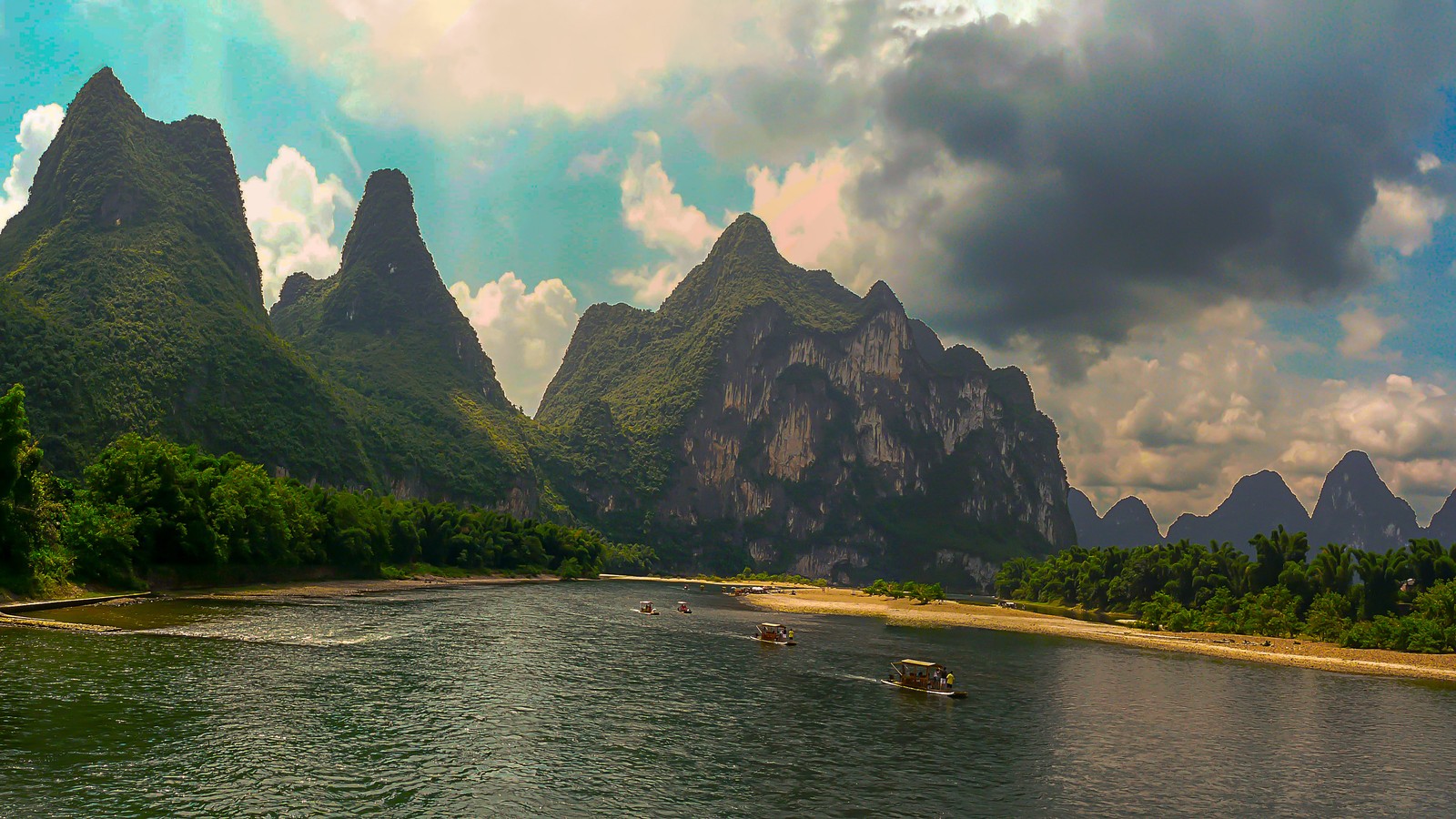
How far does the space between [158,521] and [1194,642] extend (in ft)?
365

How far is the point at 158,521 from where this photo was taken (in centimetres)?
7144

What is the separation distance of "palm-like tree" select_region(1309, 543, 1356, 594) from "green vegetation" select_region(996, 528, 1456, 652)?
0.10 meters

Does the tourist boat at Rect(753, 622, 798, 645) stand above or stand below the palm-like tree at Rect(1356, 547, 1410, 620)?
below

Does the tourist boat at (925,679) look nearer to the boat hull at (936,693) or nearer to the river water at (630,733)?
the boat hull at (936,693)

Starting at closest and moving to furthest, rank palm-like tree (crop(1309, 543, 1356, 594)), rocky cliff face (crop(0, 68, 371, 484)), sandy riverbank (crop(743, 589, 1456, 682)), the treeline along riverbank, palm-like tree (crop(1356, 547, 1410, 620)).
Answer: the treeline along riverbank
sandy riverbank (crop(743, 589, 1456, 682))
palm-like tree (crop(1356, 547, 1410, 620))
palm-like tree (crop(1309, 543, 1356, 594))
rocky cliff face (crop(0, 68, 371, 484))

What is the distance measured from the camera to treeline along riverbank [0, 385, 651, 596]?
184 ft

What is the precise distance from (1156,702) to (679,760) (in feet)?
118

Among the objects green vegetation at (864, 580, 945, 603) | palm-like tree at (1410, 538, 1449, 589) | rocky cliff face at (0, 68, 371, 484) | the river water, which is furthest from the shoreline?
palm-like tree at (1410, 538, 1449, 589)

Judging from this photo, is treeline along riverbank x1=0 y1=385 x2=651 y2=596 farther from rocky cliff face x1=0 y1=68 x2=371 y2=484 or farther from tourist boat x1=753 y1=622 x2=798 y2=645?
tourist boat x1=753 y1=622 x2=798 y2=645

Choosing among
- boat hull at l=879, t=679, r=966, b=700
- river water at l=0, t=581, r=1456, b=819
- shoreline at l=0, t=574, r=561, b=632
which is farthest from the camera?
boat hull at l=879, t=679, r=966, b=700

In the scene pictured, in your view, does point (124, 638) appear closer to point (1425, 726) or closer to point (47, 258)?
point (1425, 726)

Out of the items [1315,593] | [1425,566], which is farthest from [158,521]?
[1425,566]

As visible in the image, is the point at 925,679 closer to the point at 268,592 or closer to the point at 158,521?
the point at 158,521

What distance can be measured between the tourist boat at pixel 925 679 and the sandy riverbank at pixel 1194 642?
157ft
